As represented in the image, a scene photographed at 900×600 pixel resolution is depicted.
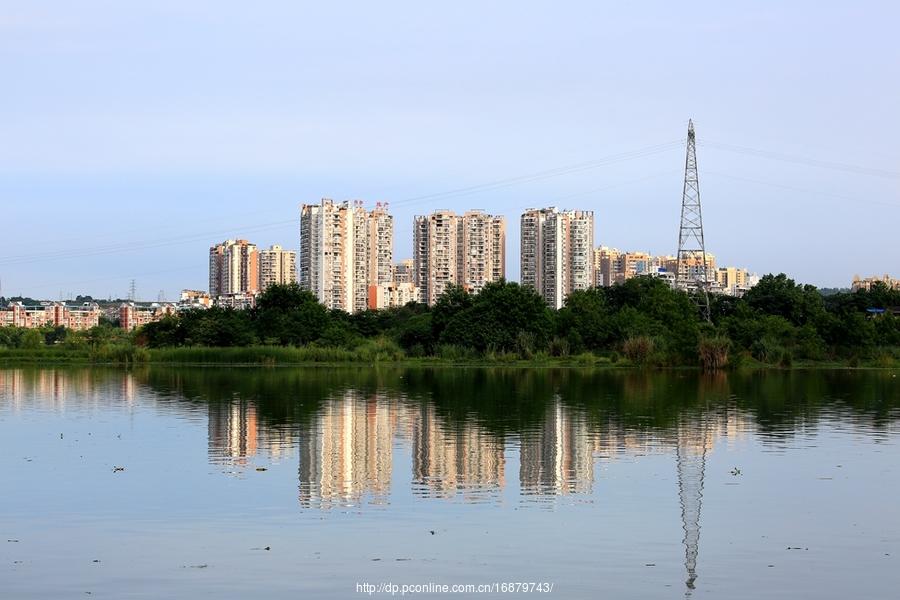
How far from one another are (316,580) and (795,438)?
683 inches

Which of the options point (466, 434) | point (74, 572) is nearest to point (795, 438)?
point (466, 434)

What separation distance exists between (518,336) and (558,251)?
6886 centimetres

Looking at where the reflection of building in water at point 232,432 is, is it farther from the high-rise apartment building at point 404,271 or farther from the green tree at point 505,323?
the high-rise apartment building at point 404,271

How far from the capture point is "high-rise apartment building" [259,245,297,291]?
607 feet

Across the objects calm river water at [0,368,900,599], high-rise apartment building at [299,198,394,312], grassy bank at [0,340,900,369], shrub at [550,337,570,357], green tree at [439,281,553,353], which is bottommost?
calm river water at [0,368,900,599]

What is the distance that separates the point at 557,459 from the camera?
22047 mm

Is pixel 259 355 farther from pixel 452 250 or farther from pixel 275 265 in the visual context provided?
pixel 275 265

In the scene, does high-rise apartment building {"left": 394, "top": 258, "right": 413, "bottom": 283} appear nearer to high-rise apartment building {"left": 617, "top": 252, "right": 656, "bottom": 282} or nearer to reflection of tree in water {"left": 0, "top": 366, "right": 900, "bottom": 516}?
high-rise apartment building {"left": 617, "top": 252, "right": 656, "bottom": 282}

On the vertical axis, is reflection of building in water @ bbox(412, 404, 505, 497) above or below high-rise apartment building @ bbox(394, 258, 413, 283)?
below

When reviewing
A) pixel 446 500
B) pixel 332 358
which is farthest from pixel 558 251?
pixel 446 500

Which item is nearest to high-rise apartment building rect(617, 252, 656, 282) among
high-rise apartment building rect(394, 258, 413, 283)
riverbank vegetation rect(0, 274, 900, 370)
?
high-rise apartment building rect(394, 258, 413, 283)

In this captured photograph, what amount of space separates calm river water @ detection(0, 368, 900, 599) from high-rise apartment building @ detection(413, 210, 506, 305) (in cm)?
11789

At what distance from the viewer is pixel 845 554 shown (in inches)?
552

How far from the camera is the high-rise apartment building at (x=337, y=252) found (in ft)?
446
